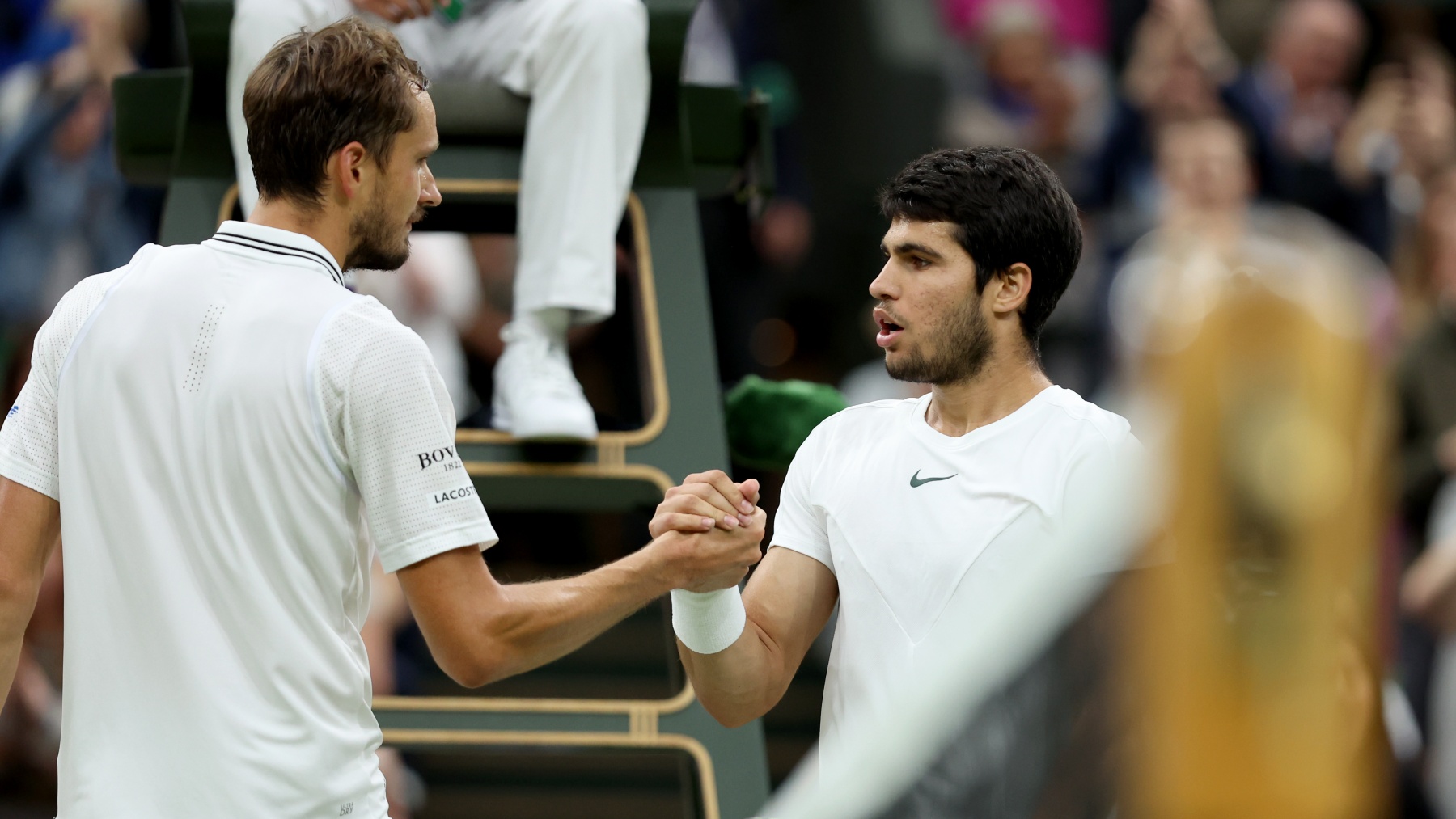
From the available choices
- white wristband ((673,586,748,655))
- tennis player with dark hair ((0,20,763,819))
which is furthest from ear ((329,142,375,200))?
white wristband ((673,586,748,655))

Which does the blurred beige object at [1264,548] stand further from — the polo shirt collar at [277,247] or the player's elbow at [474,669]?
the polo shirt collar at [277,247]

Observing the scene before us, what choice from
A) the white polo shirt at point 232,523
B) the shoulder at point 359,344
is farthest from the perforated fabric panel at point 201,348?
the shoulder at point 359,344

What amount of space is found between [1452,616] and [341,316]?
2.70 meters

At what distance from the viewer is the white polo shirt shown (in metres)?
1.80

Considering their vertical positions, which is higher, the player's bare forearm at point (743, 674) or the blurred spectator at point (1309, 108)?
the blurred spectator at point (1309, 108)

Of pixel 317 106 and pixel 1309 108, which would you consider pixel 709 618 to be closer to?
pixel 317 106

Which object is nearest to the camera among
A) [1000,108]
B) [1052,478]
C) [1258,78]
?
[1052,478]

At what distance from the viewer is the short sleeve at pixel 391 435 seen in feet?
6.01

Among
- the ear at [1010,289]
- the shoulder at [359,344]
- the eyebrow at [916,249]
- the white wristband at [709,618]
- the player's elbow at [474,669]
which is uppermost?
the shoulder at [359,344]

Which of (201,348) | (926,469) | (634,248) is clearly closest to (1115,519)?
(201,348)

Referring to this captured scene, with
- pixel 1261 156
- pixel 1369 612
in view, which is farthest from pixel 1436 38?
pixel 1369 612

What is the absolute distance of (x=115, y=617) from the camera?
1.83 meters

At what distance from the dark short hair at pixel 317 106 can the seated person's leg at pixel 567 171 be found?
3.88 feet

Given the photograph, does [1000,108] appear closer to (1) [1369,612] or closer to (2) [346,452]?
(2) [346,452]
